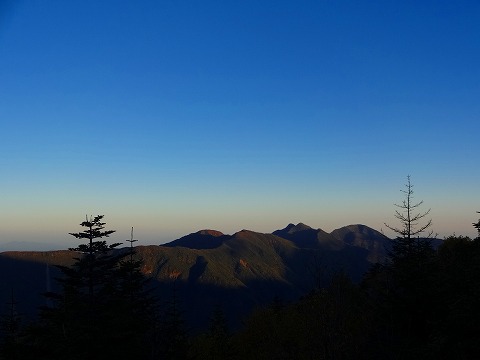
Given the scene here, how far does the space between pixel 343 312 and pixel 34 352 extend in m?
17.8

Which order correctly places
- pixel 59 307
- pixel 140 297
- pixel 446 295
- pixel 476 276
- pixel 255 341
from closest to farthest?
pixel 476 276 → pixel 446 295 → pixel 59 307 → pixel 140 297 → pixel 255 341

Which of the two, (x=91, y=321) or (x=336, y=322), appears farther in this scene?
(x=91, y=321)

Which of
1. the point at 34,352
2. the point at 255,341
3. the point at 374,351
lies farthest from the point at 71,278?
the point at 255,341

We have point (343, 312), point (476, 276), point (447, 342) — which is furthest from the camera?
point (343, 312)

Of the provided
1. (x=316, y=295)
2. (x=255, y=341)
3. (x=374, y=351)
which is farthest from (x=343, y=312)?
(x=255, y=341)

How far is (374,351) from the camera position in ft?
69.9

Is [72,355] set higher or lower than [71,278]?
lower

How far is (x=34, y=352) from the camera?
2378 centimetres

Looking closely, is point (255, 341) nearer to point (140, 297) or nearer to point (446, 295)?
point (140, 297)

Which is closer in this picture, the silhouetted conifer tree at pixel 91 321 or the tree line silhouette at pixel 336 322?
the tree line silhouette at pixel 336 322

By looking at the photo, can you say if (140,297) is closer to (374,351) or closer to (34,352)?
(34,352)

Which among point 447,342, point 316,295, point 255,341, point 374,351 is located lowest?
point 255,341

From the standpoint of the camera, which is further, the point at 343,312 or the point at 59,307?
the point at 59,307

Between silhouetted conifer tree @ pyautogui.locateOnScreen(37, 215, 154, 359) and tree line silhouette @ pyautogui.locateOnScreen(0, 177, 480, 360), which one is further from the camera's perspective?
silhouetted conifer tree @ pyautogui.locateOnScreen(37, 215, 154, 359)
